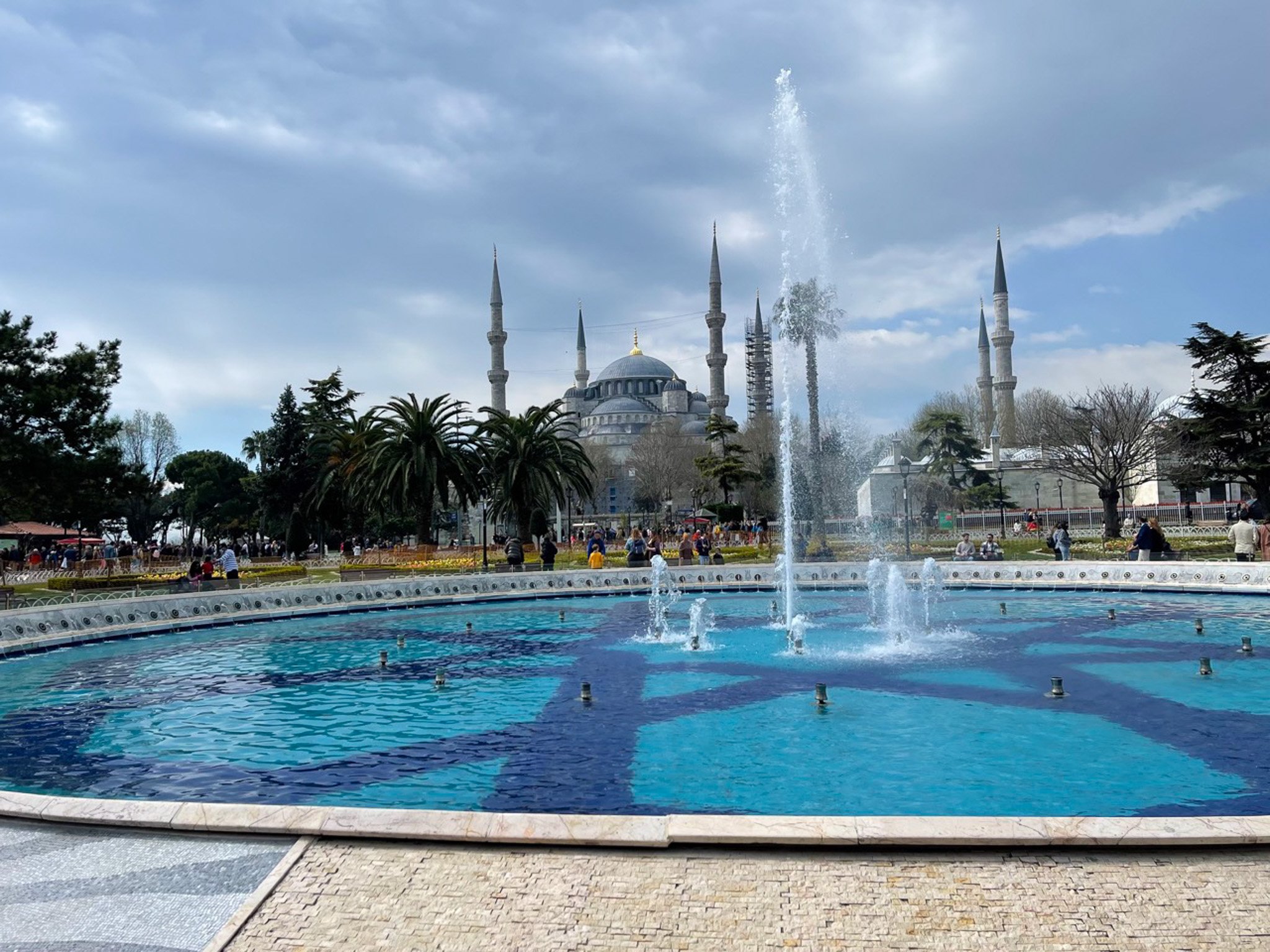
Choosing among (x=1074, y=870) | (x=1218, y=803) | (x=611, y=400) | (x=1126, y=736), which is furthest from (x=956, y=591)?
(x=611, y=400)

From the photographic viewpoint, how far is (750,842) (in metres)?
4.29

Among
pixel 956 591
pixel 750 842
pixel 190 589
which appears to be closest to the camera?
pixel 750 842

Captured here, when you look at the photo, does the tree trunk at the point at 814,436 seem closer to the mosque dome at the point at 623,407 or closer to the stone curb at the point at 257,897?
the stone curb at the point at 257,897

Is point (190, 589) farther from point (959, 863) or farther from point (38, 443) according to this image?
point (959, 863)

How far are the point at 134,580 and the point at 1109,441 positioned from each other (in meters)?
31.8

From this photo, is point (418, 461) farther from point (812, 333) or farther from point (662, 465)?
point (662, 465)

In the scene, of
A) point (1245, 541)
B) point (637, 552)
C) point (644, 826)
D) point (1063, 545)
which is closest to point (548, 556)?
point (637, 552)

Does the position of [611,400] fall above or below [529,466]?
above

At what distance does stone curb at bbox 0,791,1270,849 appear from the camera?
418cm

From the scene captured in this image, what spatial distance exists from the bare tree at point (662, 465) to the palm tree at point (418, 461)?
91.8ft

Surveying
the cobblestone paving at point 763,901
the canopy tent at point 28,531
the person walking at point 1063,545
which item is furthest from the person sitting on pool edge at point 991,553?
the canopy tent at point 28,531

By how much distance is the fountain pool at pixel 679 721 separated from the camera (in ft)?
20.5

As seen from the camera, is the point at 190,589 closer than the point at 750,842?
No

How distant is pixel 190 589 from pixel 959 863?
18.4 metres
